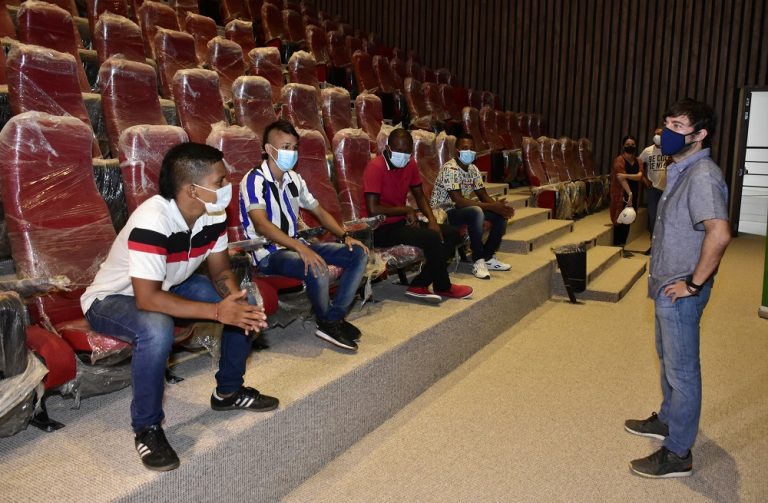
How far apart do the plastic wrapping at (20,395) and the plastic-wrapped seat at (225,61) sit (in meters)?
3.08

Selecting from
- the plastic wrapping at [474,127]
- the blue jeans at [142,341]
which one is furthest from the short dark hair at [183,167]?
the plastic wrapping at [474,127]

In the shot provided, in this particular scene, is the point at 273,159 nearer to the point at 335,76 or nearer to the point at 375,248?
the point at 375,248

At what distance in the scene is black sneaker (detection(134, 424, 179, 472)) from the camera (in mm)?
1531

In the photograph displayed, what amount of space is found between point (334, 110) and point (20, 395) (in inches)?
121

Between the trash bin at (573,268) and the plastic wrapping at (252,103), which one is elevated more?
the plastic wrapping at (252,103)

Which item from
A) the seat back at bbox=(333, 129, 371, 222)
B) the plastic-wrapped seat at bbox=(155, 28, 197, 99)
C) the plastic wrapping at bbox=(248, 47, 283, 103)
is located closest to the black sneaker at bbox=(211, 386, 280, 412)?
the seat back at bbox=(333, 129, 371, 222)

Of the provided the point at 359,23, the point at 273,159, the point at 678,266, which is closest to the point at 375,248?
the point at 273,159

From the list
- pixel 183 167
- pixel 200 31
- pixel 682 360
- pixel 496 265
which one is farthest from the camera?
pixel 200 31

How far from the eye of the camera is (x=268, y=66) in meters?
4.67

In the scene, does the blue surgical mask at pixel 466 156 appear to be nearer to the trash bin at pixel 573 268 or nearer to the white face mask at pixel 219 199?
the trash bin at pixel 573 268

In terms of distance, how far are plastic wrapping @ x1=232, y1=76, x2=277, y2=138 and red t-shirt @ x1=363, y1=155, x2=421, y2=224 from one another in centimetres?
64

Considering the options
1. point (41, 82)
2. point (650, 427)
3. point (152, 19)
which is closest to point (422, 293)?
point (650, 427)

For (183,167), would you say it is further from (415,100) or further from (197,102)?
(415,100)

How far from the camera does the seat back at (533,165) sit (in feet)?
20.5
